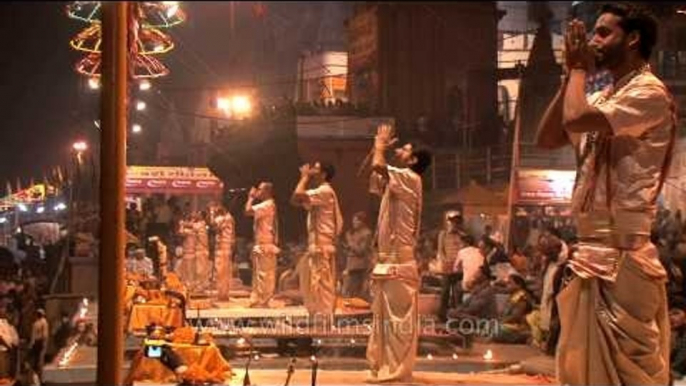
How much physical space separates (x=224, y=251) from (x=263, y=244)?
429mm

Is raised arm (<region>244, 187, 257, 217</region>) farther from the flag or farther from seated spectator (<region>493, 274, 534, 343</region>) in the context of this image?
the flag

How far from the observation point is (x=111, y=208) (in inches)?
139

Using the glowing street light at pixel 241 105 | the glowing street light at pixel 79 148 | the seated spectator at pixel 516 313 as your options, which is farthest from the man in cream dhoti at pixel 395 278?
the glowing street light at pixel 79 148

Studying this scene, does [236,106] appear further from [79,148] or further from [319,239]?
[319,239]

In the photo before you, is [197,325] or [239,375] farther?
[197,325]

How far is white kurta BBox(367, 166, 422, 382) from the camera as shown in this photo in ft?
21.2

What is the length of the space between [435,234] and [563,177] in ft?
6.97

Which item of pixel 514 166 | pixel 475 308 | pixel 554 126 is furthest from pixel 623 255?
pixel 475 308

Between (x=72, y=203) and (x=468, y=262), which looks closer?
(x=72, y=203)

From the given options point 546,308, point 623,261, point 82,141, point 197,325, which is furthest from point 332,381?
point 623,261

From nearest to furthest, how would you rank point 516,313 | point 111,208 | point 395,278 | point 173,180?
point 111,208 → point 395,278 → point 173,180 → point 516,313

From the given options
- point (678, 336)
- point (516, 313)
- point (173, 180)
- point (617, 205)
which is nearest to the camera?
point (617, 205)

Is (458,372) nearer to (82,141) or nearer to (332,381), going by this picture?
(332,381)

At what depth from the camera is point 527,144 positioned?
783 centimetres
